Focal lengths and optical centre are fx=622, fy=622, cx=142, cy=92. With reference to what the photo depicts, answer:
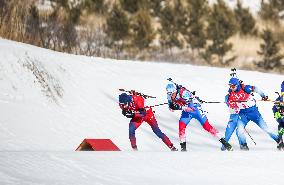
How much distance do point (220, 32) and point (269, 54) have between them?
339cm

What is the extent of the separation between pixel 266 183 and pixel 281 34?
1520 inches

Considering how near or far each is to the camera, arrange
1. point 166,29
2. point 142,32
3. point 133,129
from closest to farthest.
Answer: point 133,129 < point 142,32 < point 166,29

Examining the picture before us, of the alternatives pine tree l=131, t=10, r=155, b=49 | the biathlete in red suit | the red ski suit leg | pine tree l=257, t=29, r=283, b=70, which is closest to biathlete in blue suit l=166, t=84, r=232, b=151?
the red ski suit leg

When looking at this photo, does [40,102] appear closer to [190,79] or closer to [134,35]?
[190,79]

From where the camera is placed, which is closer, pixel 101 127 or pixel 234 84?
pixel 234 84

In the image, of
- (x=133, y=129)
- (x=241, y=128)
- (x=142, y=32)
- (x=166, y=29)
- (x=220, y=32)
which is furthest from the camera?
(x=166, y=29)

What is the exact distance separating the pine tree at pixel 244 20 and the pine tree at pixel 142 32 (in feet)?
29.8

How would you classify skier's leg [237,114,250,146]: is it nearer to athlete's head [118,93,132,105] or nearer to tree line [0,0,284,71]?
athlete's head [118,93,132,105]

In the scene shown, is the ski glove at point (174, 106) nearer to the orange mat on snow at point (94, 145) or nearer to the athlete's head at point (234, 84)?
the athlete's head at point (234, 84)

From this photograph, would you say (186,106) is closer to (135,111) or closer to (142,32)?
(135,111)

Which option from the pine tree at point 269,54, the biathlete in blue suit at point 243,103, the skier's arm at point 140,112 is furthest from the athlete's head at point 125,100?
the pine tree at point 269,54

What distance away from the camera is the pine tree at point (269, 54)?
3825cm

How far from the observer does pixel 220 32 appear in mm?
38250

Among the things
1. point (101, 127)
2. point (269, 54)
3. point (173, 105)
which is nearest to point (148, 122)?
point (173, 105)
